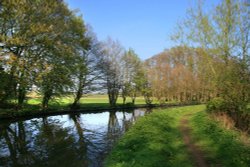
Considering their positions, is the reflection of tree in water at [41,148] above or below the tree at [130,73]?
below

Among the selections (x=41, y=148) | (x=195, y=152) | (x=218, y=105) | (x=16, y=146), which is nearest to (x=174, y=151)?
(x=195, y=152)

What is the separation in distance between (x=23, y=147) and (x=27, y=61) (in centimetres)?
1038

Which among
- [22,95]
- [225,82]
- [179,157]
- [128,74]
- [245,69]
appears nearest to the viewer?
[179,157]

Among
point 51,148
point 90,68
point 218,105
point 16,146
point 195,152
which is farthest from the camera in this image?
point 90,68

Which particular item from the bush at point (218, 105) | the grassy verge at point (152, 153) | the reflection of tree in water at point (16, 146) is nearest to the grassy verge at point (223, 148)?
the grassy verge at point (152, 153)

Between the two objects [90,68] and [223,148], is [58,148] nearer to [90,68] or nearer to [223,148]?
[223,148]

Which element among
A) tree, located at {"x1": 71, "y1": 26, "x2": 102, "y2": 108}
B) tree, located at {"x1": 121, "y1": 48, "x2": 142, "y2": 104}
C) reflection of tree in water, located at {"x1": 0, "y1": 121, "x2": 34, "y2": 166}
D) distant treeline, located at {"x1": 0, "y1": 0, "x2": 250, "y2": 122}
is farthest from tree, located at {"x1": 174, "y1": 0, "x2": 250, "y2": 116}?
tree, located at {"x1": 121, "y1": 48, "x2": 142, "y2": 104}

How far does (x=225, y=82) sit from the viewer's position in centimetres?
1703

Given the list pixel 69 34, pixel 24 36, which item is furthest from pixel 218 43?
pixel 69 34

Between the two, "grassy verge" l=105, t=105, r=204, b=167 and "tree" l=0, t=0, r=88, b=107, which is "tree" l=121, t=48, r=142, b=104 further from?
"grassy verge" l=105, t=105, r=204, b=167

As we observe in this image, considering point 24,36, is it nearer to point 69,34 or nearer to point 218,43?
point 69,34

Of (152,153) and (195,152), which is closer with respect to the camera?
(152,153)

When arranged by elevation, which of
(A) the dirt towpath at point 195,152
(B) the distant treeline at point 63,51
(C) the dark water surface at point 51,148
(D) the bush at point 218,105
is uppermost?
(B) the distant treeline at point 63,51

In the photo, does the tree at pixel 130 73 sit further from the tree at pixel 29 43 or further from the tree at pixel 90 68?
the tree at pixel 29 43
